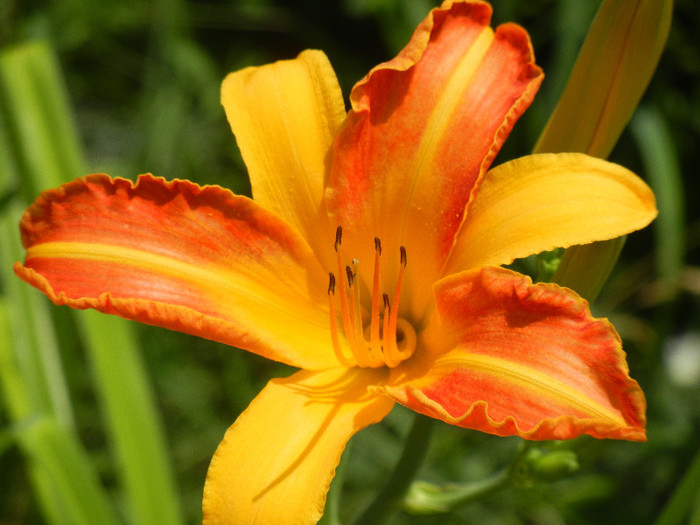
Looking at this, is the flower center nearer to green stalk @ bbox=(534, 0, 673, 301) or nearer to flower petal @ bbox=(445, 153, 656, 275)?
flower petal @ bbox=(445, 153, 656, 275)

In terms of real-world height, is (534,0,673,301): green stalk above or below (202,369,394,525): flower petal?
above

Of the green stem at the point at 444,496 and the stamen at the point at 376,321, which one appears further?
the green stem at the point at 444,496

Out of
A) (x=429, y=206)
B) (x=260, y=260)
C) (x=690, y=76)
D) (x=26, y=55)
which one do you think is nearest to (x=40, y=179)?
(x=26, y=55)

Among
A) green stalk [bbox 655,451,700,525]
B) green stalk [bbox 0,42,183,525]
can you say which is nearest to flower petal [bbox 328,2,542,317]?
green stalk [bbox 655,451,700,525]

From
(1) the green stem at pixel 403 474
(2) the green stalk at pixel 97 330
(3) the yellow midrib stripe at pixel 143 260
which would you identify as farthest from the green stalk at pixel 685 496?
(2) the green stalk at pixel 97 330

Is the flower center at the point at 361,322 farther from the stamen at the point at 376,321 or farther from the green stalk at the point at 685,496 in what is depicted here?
the green stalk at the point at 685,496

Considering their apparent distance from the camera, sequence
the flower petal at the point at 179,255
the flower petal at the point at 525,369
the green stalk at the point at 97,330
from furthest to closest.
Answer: the green stalk at the point at 97,330, the flower petal at the point at 179,255, the flower petal at the point at 525,369
